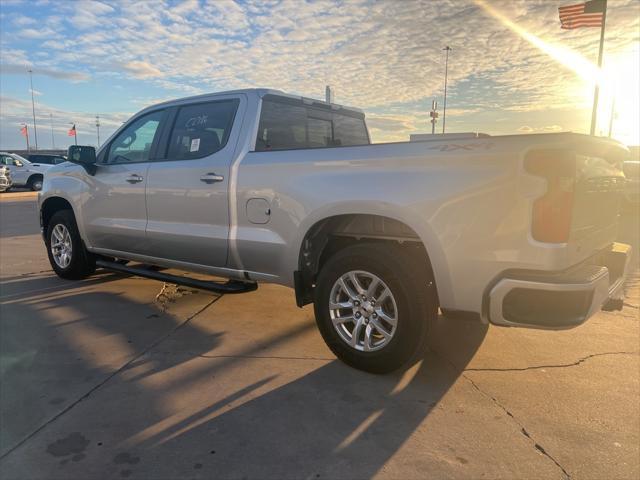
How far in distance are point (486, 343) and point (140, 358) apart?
2743 mm

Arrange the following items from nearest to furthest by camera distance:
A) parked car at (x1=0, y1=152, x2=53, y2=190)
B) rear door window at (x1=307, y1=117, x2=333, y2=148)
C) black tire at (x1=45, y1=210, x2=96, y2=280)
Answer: rear door window at (x1=307, y1=117, x2=333, y2=148) < black tire at (x1=45, y1=210, x2=96, y2=280) < parked car at (x1=0, y1=152, x2=53, y2=190)

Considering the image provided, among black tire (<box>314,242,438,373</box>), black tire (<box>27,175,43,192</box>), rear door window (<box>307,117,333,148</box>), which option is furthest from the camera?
black tire (<box>27,175,43,192</box>)

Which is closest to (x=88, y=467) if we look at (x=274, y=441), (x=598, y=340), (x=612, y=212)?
(x=274, y=441)

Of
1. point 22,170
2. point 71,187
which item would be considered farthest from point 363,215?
point 22,170

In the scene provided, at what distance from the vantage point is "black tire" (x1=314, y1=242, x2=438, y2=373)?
10.3ft

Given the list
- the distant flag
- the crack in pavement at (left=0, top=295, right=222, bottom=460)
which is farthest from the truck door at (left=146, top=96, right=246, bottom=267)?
the distant flag

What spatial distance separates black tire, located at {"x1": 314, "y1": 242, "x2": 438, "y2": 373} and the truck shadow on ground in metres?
0.16

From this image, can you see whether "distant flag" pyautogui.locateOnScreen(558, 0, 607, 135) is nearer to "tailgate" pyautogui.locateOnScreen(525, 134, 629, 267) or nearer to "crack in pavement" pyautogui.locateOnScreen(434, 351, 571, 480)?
"tailgate" pyautogui.locateOnScreen(525, 134, 629, 267)

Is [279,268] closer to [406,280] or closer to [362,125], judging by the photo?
[406,280]

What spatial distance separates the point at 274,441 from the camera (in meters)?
2.61

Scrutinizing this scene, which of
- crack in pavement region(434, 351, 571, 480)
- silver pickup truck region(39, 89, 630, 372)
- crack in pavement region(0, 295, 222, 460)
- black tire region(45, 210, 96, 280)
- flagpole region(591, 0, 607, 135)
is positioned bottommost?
crack in pavement region(0, 295, 222, 460)

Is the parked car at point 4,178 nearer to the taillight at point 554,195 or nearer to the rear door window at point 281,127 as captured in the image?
the rear door window at point 281,127

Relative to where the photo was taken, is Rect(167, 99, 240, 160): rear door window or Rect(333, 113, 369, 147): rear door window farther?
Rect(333, 113, 369, 147): rear door window

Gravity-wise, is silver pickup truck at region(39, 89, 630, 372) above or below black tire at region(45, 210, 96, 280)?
above
